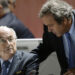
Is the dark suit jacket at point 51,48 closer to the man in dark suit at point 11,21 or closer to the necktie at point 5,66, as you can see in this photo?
the necktie at point 5,66

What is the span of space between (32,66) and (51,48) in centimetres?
36

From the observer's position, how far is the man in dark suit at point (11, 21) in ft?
14.1

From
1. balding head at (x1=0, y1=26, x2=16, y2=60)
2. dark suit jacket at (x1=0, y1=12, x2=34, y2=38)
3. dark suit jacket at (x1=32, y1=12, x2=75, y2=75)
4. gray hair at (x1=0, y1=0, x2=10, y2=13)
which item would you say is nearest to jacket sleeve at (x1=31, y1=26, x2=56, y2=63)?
dark suit jacket at (x1=32, y1=12, x2=75, y2=75)

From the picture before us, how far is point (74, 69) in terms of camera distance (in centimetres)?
333

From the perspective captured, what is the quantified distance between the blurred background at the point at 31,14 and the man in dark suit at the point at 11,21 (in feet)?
6.05

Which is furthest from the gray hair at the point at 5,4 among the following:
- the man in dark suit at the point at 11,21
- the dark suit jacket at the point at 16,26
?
A: the dark suit jacket at the point at 16,26

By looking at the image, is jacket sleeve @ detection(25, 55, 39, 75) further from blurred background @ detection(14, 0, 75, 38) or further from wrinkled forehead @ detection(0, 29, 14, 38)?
blurred background @ detection(14, 0, 75, 38)

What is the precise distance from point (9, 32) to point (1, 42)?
123 millimetres

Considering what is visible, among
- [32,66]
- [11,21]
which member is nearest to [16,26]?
[11,21]

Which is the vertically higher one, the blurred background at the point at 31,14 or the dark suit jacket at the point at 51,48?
the dark suit jacket at the point at 51,48

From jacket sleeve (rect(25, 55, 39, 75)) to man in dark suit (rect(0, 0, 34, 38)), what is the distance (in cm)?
82

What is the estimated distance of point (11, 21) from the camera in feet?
14.3

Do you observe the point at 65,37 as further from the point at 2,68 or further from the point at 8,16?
the point at 8,16

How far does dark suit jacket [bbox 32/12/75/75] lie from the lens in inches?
137
